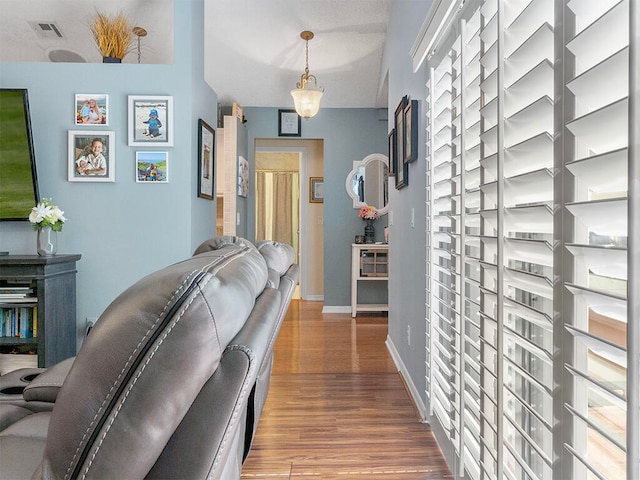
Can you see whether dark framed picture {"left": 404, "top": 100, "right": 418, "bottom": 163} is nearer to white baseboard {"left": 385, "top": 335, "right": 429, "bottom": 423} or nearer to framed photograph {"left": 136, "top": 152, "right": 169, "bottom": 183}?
white baseboard {"left": 385, "top": 335, "right": 429, "bottom": 423}

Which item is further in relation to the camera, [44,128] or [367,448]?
[44,128]

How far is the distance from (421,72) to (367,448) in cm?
197

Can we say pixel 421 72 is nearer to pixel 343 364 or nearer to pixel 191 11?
pixel 191 11

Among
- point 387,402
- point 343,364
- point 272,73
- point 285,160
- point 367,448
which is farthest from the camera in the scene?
point 285,160

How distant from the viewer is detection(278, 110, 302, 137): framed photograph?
565 centimetres

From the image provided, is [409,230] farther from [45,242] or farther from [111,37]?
[111,37]

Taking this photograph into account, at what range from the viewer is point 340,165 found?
5652mm

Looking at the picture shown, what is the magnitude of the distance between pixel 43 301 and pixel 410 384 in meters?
2.39

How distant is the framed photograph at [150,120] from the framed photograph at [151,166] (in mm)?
75

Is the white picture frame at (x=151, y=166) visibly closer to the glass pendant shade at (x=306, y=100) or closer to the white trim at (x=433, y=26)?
the glass pendant shade at (x=306, y=100)

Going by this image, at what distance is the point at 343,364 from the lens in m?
3.37

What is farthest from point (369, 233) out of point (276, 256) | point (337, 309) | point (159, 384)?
point (159, 384)

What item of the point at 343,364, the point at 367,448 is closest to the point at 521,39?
the point at 367,448

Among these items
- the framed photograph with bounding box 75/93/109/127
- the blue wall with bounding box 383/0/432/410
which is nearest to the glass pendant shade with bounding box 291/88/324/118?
the blue wall with bounding box 383/0/432/410
